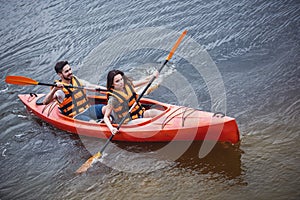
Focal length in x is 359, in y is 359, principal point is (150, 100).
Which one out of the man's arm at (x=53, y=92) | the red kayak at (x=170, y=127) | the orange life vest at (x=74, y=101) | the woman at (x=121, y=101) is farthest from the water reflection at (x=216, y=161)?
the man's arm at (x=53, y=92)

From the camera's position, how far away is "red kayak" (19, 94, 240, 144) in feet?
15.1

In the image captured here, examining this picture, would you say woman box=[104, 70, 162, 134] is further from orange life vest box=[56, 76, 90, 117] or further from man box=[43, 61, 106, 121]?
orange life vest box=[56, 76, 90, 117]

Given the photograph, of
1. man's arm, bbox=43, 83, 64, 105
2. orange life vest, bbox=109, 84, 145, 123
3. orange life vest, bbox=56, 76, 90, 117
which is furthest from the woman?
man's arm, bbox=43, 83, 64, 105

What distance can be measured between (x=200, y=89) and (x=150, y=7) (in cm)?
383

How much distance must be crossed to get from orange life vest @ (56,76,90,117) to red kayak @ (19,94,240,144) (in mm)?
122

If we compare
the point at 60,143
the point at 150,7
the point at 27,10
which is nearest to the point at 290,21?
the point at 150,7

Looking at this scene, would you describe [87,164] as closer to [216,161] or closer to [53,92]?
[53,92]

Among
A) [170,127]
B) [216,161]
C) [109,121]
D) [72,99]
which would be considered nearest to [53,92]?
[72,99]

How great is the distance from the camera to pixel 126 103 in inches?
201

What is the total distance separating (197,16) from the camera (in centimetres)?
846

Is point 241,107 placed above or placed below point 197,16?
below

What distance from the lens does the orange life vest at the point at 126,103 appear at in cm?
504

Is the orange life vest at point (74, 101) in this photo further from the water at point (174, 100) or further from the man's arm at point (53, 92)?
the water at point (174, 100)

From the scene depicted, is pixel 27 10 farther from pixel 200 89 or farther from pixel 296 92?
pixel 296 92
